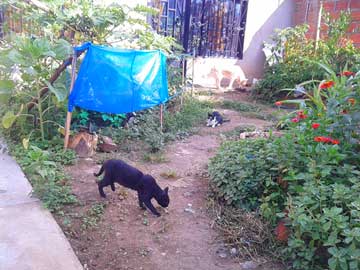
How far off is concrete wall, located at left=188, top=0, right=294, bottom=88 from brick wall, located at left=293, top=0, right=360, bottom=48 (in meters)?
0.31

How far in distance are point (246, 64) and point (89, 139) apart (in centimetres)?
671

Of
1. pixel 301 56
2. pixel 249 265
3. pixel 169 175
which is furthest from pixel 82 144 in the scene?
pixel 301 56

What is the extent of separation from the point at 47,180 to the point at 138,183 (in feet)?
2.70

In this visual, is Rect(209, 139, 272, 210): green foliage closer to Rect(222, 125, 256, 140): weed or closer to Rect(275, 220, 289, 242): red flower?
Rect(275, 220, 289, 242): red flower

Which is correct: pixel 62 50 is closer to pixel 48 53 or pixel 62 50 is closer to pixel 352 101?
pixel 48 53

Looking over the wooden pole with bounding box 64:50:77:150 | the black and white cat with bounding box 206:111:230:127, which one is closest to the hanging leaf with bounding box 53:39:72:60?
the wooden pole with bounding box 64:50:77:150

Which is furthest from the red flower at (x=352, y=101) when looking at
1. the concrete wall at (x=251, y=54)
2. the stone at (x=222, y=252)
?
the concrete wall at (x=251, y=54)

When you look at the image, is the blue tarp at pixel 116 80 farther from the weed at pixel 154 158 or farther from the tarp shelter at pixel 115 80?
the weed at pixel 154 158

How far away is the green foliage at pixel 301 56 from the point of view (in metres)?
6.88

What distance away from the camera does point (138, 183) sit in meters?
2.99

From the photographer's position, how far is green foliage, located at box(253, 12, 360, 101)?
6879 mm

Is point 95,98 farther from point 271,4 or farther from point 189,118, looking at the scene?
point 271,4

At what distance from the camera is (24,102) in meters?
4.55

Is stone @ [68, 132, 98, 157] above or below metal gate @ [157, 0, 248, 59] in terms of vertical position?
below
